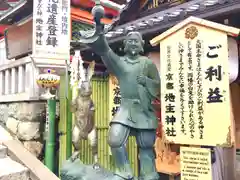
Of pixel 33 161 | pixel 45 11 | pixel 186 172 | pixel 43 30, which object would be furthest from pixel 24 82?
pixel 186 172

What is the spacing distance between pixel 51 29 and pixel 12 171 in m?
3.80

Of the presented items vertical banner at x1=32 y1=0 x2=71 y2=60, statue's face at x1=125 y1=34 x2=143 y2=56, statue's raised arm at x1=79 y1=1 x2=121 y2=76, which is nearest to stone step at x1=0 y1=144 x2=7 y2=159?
vertical banner at x1=32 y1=0 x2=71 y2=60

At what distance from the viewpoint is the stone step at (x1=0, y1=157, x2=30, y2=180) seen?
4503 millimetres

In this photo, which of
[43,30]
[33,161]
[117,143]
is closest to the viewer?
[117,143]

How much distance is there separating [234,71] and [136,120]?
1.55 metres

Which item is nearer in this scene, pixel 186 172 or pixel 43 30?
pixel 186 172

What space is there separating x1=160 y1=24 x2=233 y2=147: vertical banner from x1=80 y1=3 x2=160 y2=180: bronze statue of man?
235mm

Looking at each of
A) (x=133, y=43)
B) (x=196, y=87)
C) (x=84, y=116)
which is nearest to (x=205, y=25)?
(x=196, y=87)

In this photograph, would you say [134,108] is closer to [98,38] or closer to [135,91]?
[135,91]

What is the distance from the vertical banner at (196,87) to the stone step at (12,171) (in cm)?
288

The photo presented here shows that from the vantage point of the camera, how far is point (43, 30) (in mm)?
6746

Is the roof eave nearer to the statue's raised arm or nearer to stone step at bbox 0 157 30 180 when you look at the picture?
the statue's raised arm

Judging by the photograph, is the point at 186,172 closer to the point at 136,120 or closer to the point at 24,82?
the point at 136,120

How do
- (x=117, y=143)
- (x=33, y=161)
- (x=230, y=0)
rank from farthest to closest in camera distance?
1. (x=33, y=161)
2. (x=117, y=143)
3. (x=230, y=0)
